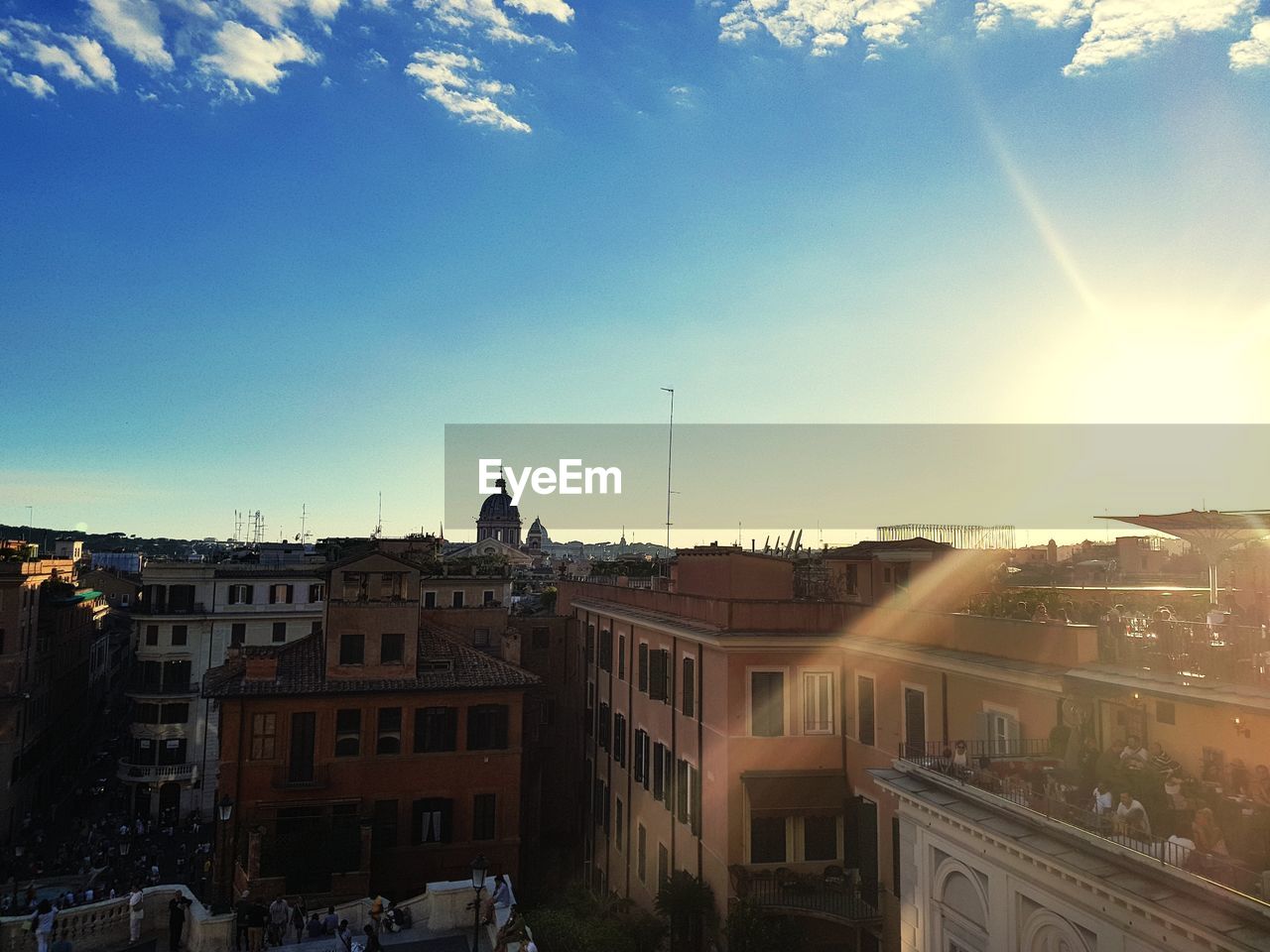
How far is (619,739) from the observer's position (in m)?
35.6

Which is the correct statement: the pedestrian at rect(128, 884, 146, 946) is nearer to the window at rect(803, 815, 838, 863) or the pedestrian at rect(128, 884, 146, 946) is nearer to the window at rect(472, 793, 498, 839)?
the window at rect(472, 793, 498, 839)

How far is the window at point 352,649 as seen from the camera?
34.9 meters

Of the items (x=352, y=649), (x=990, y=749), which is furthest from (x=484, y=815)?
(x=990, y=749)

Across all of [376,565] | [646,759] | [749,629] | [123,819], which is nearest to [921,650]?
[749,629]

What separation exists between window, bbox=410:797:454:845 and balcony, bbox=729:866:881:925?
14636 millimetres

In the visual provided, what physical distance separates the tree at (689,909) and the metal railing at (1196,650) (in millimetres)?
14617

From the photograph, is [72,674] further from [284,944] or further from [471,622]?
[284,944]

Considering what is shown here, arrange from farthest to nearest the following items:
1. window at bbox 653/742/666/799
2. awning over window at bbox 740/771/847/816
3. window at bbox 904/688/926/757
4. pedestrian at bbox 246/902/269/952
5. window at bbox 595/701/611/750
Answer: window at bbox 595/701/611/750 < window at bbox 653/742/666/799 < awning over window at bbox 740/771/847/816 < pedestrian at bbox 246/902/269/952 < window at bbox 904/688/926/757

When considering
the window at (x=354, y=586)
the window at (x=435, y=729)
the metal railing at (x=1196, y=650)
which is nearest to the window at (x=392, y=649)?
the window at (x=354, y=586)

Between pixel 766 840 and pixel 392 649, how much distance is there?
59.4 ft

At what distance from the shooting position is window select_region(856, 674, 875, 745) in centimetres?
2311

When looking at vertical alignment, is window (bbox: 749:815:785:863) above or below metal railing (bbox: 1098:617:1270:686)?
below

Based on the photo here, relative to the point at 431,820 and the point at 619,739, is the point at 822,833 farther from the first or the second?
the point at 431,820

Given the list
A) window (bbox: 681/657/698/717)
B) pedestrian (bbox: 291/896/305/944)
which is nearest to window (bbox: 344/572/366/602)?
pedestrian (bbox: 291/896/305/944)
